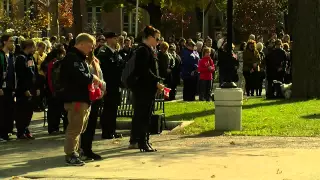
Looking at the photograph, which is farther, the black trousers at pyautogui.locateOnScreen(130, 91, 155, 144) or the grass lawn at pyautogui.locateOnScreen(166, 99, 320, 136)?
the grass lawn at pyautogui.locateOnScreen(166, 99, 320, 136)

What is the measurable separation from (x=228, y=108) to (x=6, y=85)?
4.15 metres

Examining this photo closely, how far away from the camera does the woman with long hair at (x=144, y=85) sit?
11656mm

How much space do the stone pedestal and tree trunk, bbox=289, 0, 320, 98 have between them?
22.2 feet

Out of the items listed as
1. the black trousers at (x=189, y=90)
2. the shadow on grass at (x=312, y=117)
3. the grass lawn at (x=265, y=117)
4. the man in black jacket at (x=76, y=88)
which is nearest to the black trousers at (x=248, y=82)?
the black trousers at (x=189, y=90)

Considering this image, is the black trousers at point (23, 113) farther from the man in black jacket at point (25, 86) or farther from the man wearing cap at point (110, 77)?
the man wearing cap at point (110, 77)

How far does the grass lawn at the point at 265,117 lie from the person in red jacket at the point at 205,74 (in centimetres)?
153

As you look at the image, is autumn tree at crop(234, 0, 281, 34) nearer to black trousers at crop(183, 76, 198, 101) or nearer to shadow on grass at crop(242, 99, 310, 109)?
black trousers at crop(183, 76, 198, 101)

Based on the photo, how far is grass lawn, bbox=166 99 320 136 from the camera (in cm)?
1416

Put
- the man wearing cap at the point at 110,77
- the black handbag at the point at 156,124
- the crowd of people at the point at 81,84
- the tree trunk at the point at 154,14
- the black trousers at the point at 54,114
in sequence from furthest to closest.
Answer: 1. the tree trunk at the point at 154,14
2. the black trousers at the point at 54,114
3. the black handbag at the point at 156,124
4. the man wearing cap at the point at 110,77
5. the crowd of people at the point at 81,84

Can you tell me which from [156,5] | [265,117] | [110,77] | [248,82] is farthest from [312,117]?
[156,5]

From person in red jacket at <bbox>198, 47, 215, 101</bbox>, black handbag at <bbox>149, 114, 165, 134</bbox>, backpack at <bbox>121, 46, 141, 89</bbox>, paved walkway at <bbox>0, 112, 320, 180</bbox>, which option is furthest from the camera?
person in red jacket at <bbox>198, 47, 215, 101</bbox>

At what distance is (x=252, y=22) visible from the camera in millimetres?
50781

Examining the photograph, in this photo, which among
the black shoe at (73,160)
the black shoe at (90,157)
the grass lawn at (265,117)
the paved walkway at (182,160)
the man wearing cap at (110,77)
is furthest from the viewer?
the grass lawn at (265,117)

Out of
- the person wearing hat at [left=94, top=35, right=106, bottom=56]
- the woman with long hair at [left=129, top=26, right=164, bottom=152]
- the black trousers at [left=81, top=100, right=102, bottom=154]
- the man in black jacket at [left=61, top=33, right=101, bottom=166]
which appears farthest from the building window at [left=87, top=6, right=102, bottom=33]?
the man in black jacket at [left=61, top=33, right=101, bottom=166]
